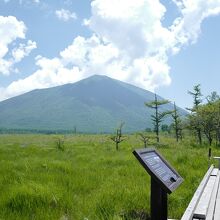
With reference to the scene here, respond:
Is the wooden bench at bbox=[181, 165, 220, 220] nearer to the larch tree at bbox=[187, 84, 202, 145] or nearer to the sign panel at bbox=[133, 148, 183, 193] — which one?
the sign panel at bbox=[133, 148, 183, 193]

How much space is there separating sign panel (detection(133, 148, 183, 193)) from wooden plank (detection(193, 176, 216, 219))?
1.86ft

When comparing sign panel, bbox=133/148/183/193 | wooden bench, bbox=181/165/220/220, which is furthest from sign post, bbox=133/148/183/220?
wooden bench, bbox=181/165/220/220

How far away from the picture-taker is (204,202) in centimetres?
575

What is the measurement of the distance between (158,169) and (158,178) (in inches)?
11.3

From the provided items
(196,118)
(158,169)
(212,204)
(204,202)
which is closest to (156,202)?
(158,169)

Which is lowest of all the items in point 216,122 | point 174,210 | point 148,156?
point 174,210

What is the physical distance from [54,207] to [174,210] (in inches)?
84.0

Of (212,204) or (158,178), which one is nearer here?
(158,178)

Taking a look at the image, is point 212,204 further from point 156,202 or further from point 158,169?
point 158,169

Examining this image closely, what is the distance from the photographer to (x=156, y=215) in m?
4.11

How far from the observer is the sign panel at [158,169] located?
3.77m

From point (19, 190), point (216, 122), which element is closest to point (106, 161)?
point (19, 190)

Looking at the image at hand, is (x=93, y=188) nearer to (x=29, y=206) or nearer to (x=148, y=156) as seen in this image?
(x=29, y=206)

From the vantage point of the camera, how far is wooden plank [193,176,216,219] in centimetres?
471
